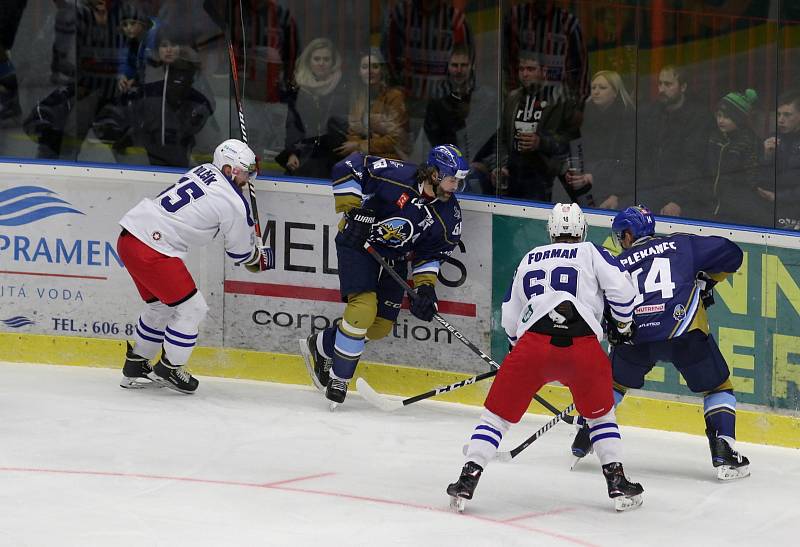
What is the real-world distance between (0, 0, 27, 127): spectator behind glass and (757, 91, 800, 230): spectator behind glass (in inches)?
139

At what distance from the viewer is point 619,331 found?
5188 mm

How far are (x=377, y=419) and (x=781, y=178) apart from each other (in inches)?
73.4

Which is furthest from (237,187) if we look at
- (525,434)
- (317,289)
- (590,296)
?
(590,296)

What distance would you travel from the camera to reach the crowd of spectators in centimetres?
622

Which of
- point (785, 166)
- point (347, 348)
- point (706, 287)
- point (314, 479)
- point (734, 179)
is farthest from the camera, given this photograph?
point (347, 348)

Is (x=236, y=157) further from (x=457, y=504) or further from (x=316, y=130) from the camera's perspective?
(x=457, y=504)

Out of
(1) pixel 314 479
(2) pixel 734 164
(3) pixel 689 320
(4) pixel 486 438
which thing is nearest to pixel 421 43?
→ (2) pixel 734 164

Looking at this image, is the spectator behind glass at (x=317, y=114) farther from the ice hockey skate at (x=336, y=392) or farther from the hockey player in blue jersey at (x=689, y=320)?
the hockey player in blue jersey at (x=689, y=320)

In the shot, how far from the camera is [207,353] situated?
7031 mm

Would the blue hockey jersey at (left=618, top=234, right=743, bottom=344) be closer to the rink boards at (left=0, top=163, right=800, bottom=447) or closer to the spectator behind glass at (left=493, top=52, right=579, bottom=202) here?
the rink boards at (left=0, top=163, right=800, bottom=447)

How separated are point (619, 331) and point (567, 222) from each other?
1.51 ft

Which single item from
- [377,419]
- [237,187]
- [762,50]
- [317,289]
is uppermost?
[762,50]

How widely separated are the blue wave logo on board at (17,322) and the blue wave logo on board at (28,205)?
17.0 inches

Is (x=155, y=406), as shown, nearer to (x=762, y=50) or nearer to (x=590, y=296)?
(x=590, y=296)
